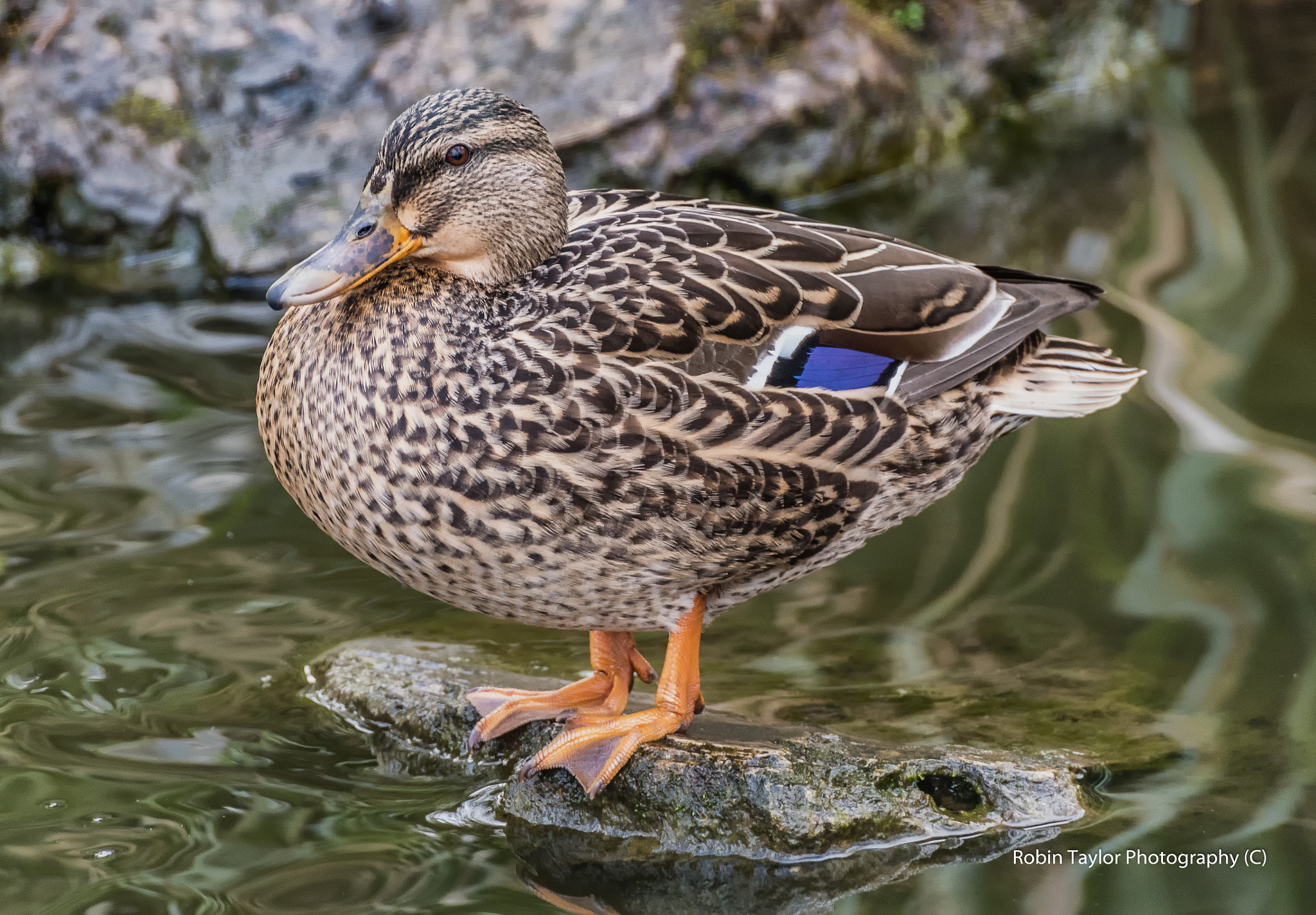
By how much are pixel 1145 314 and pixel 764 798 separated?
3177mm

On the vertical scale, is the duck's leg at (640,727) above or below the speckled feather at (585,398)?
below

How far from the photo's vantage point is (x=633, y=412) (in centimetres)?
304

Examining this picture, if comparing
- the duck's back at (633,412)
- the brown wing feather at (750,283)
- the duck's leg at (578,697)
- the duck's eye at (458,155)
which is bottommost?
the duck's leg at (578,697)

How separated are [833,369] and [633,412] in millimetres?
503

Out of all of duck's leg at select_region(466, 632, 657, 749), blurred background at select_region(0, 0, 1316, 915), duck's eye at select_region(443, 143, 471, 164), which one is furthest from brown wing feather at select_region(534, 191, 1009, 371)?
blurred background at select_region(0, 0, 1316, 915)

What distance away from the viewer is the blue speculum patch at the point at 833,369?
3.21m

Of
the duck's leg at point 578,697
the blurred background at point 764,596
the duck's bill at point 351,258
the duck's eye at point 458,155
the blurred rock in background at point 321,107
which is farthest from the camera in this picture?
the blurred rock in background at point 321,107

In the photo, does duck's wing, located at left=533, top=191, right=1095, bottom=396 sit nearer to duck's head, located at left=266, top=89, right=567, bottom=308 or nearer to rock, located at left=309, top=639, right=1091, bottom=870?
duck's head, located at left=266, top=89, right=567, bottom=308

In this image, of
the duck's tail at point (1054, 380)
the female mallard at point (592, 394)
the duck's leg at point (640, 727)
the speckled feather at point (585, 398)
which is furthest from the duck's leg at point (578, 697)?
the duck's tail at point (1054, 380)

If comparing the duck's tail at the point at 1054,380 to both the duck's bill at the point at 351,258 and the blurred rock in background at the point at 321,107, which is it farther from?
the blurred rock in background at the point at 321,107

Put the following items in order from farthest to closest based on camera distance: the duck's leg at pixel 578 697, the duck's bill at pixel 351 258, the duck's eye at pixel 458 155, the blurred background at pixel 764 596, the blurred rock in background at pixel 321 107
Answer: the blurred rock in background at pixel 321 107 < the duck's leg at pixel 578 697 < the blurred background at pixel 764 596 < the duck's eye at pixel 458 155 < the duck's bill at pixel 351 258

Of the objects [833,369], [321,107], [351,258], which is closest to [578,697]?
[833,369]

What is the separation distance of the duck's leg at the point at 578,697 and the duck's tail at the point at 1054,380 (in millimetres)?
1099

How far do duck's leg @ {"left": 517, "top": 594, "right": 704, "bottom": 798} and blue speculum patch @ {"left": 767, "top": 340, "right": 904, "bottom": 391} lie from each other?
1.82 feet
